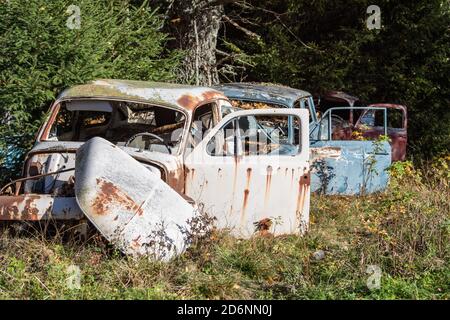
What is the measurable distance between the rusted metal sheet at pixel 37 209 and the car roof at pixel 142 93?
1591mm

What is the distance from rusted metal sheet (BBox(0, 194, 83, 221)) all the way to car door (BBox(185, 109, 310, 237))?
1231 millimetres

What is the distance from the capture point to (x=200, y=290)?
493cm

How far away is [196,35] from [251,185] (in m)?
6.13

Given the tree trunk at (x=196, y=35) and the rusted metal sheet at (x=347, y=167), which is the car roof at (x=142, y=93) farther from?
the tree trunk at (x=196, y=35)

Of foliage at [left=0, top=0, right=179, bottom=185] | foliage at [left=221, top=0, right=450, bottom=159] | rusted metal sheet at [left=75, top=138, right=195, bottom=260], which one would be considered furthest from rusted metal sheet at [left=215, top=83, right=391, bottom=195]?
foliage at [left=221, top=0, right=450, bottom=159]

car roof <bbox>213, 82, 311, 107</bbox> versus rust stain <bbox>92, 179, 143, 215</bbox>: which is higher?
car roof <bbox>213, 82, 311, 107</bbox>

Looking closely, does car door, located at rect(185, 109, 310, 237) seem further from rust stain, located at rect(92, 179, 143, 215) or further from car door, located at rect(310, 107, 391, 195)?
car door, located at rect(310, 107, 391, 195)

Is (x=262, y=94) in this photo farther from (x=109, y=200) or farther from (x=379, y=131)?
(x=109, y=200)

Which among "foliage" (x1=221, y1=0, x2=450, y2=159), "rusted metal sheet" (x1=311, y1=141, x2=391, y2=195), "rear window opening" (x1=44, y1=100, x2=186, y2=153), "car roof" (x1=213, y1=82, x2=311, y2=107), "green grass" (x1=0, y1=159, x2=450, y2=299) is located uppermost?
"foliage" (x1=221, y1=0, x2=450, y2=159)

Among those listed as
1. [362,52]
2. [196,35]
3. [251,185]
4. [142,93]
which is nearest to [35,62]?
[142,93]

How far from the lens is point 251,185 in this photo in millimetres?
6098

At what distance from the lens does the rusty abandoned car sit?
512 cm

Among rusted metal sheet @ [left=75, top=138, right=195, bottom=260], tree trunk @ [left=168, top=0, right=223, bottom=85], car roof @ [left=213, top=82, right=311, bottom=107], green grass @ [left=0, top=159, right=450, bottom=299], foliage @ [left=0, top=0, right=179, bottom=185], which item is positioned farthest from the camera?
tree trunk @ [left=168, top=0, right=223, bottom=85]
